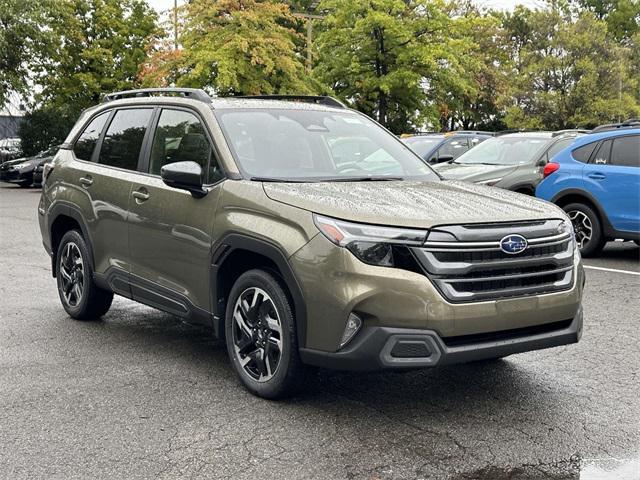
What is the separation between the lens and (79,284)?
6.75 meters

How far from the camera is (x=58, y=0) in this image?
33.9 metres

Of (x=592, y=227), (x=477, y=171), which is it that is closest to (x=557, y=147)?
(x=477, y=171)

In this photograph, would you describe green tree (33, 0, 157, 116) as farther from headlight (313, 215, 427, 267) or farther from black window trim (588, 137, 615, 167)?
headlight (313, 215, 427, 267)

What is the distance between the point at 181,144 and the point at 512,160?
8.81m

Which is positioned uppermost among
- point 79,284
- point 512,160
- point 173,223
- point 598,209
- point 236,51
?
point 236,51

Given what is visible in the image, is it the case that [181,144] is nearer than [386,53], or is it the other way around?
[181,144]

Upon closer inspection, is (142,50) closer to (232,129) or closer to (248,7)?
(248,7)

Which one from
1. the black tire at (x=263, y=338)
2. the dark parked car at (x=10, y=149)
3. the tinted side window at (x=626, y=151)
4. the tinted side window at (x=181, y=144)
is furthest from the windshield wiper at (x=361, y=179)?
the dark parked car at (x=10, y=149)

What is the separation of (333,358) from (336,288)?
1.21 feet

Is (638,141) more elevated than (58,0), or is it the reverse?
(58,0)

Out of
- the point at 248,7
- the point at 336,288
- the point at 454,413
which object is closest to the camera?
the point at 336,288

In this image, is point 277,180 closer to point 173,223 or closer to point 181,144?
point 173,223

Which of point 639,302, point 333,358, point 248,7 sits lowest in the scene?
point 639,302

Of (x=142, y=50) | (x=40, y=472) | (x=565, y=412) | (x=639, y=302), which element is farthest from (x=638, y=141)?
(x=142, y=50)
